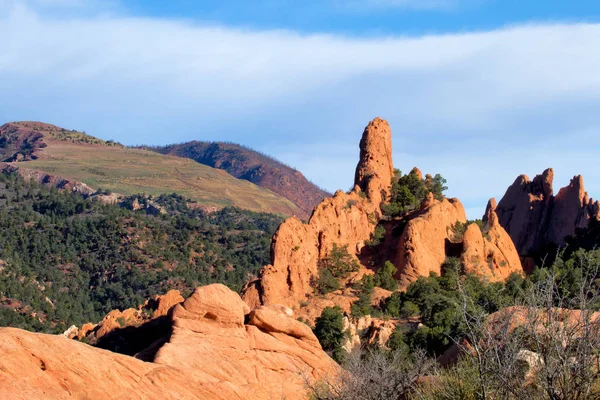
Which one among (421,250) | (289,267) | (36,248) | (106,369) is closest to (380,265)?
(421,250)

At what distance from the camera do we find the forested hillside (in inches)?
3130

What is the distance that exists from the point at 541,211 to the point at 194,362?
57.4 meters

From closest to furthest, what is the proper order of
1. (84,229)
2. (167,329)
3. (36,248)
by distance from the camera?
1. (167,329)
2. (36,248)
3. (84,229)

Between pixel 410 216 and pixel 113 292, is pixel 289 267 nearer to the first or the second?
pixel 410 216

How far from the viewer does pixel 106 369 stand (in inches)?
922

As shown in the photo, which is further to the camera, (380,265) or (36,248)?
(36,248)

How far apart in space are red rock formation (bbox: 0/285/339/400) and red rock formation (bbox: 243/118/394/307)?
12.8 metres

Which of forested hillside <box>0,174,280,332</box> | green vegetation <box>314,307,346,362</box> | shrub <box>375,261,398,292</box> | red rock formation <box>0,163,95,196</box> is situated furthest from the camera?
red rock formation <box>0,163,95,196</box>

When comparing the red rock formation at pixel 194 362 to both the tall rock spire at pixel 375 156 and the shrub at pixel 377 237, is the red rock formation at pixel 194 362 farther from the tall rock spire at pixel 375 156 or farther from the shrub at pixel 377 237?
the tall rock spire at pixel 375 156

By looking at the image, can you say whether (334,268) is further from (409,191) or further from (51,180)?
(51,180)

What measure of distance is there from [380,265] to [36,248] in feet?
196

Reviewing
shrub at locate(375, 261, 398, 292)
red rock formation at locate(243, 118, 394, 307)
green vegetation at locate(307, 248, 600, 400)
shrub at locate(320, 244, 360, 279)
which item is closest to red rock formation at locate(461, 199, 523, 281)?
shrub at locate(375, 261, 398, 292)

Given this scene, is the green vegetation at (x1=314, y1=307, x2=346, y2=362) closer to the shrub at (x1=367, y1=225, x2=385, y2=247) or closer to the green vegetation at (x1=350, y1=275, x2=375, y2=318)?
the green vegetation at (x1=350, y1=275, x2=375, y2=318)

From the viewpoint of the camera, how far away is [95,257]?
10262cm
